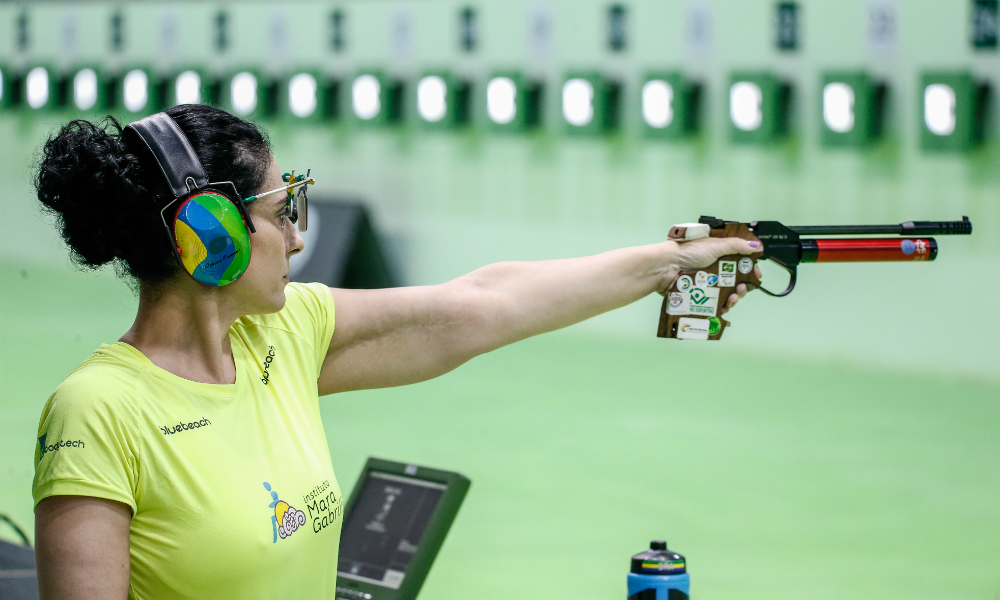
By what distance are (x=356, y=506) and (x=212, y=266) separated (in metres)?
0.89

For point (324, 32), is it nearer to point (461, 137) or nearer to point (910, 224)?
point (461, 137)

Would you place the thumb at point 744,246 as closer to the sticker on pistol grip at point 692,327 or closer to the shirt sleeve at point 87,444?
the sticker on pistol grip at point 692,327

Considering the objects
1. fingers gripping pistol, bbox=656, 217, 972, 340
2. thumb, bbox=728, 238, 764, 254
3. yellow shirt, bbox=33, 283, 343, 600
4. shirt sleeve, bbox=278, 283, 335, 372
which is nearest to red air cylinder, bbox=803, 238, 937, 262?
fingers gripping pistol, bbox=656, 217, 972, 340

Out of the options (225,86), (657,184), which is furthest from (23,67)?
(657,184)

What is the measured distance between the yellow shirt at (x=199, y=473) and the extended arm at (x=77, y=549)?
2cm

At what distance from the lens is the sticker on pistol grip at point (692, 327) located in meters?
1.71

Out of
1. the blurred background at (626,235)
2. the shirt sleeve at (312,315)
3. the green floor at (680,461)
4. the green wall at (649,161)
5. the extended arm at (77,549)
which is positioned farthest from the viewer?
the green wall at (649,161)

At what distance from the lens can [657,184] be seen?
4.81 meters

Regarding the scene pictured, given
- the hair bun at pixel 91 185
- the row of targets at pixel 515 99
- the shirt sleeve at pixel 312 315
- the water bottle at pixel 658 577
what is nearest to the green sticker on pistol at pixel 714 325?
the water bottle at pixel 658 577

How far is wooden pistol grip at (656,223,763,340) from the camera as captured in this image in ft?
5.55

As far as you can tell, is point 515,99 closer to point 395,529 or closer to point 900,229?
point 900,229

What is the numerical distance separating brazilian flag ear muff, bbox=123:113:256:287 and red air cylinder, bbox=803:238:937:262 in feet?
3.64

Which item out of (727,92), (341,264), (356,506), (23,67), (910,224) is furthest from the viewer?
(23,67)

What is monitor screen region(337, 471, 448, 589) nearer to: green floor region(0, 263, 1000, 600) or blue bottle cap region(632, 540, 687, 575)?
blue bottle cap region(632, 540, 687, 575)
